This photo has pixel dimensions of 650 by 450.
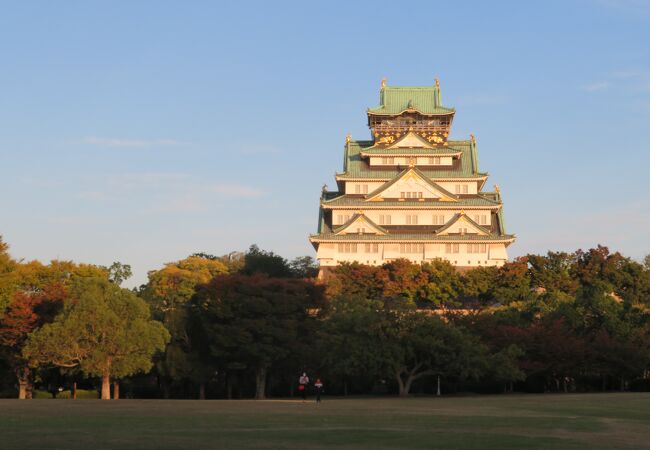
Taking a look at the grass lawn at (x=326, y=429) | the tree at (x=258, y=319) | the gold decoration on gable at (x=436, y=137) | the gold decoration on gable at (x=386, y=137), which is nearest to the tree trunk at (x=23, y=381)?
the tree at (x=258, y=319)

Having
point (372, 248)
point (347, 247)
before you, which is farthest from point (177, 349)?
point (372, 248)

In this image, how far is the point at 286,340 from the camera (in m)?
54.7

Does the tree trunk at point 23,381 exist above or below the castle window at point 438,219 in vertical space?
below

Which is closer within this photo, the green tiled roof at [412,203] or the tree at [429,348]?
the tree at [429,348]

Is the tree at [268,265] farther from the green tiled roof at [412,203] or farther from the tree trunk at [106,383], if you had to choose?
the tree trunk at [106,383]

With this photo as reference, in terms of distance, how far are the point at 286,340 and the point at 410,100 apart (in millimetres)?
43651

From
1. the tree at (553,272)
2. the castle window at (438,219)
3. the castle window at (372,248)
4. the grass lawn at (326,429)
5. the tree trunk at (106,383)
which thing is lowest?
the grass lawn at (326,429)

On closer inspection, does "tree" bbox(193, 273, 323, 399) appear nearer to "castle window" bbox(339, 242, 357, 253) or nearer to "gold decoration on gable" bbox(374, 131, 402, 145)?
"castle window" bbox(339, 242, 357, 253)

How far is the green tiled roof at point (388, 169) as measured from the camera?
87.4m

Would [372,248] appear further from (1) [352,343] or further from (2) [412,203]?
(1) [352,343]

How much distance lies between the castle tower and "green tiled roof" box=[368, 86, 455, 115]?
99 millimetres

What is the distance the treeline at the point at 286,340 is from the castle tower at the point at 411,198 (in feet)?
48.7

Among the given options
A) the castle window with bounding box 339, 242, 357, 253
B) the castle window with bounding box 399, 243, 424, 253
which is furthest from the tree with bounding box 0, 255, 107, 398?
the castle window with bounding box 399, 243, 424, 253

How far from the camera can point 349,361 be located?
167 feet
